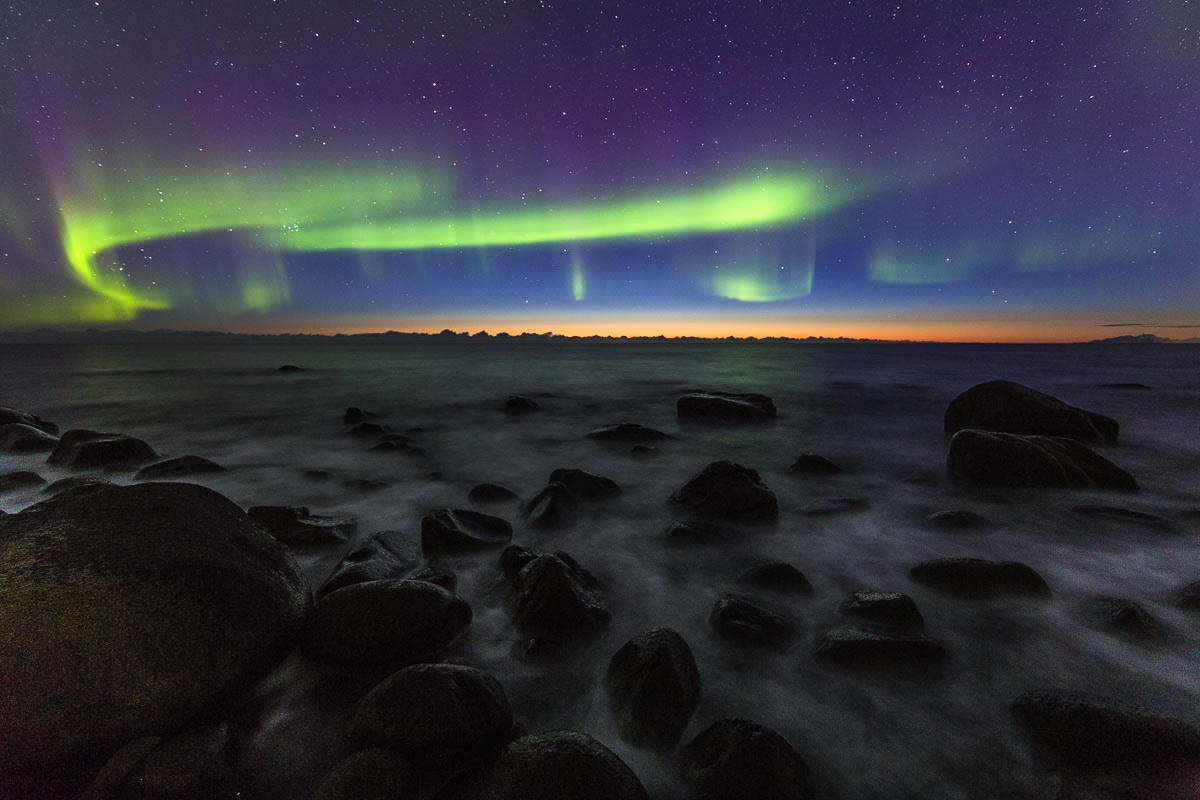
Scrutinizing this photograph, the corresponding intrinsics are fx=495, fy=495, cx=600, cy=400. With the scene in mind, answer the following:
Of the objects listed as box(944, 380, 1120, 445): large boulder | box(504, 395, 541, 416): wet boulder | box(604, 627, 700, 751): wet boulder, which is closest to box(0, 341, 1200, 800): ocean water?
box(604, 627, 700, 751): wet boulder

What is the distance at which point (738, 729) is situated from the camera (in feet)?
5.93

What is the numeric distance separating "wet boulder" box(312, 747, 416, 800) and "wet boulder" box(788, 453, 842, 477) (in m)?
5.64

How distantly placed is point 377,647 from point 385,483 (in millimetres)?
3689

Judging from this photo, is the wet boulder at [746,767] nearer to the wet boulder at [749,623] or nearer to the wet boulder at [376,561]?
the wet boulder at [749,623]

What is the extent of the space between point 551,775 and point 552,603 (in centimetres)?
118

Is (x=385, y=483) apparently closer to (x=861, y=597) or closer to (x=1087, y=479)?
(x=861, y=597)

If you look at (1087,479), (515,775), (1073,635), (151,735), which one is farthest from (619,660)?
(1087,479)

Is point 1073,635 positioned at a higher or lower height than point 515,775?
lower

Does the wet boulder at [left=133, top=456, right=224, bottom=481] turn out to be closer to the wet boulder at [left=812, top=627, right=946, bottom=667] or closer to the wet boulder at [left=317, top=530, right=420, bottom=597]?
the wet boulder at [left=317, top=530, right=420, bottom=597]

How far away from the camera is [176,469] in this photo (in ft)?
19.1

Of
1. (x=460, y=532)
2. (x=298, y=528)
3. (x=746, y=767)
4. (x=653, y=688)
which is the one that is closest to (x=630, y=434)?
(x=460, y=532)

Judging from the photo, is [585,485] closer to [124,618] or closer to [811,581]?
[811,581]

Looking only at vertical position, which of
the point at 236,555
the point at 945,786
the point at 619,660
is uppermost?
the point at 236,555

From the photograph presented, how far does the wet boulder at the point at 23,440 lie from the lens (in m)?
6.64
